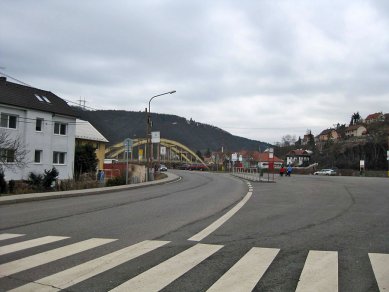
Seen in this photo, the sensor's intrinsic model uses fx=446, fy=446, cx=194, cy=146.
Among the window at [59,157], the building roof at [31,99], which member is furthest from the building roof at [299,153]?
the window at [59,157]

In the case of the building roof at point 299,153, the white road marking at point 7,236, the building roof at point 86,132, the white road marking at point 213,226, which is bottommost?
the white road marking at point 7,236

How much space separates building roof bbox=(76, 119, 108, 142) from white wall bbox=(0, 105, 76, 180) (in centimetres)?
1308

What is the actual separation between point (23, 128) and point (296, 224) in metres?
33.7

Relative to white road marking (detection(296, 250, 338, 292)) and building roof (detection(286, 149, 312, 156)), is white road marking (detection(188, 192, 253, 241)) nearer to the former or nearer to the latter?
white road marking (detection(296, 250, 338, 292))

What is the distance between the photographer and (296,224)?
11.2 m

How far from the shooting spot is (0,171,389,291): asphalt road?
232 inches

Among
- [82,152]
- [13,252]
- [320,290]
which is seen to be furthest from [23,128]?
[320,290]

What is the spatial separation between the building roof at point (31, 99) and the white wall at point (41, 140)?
525mm

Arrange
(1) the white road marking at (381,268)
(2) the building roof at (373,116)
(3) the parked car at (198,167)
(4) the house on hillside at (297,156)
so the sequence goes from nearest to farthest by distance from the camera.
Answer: (1) the white road marking at (381,268) → (3) the parked car at (198,167) → (4) the house on hillside at (297,156) → (2) the building roof at (373,116)

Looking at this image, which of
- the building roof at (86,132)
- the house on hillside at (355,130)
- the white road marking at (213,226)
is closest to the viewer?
the white road marking at (213,226)

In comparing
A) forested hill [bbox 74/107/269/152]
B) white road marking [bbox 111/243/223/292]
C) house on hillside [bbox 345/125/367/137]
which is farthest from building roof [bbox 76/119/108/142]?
house on hillside [bbox 345/125/367/137]

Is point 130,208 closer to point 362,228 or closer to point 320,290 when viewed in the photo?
point 362,228

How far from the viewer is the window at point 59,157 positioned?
4347 cm

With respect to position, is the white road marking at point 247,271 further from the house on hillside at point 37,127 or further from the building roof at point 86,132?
the building roof at point 86,132
